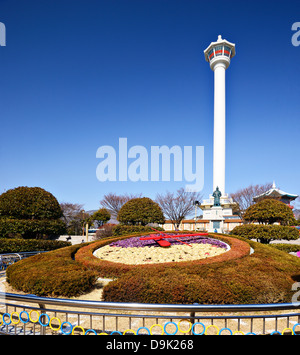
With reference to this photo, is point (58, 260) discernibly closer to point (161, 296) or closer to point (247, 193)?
point (161, 296)

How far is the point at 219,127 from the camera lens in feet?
117

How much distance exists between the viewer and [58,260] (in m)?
6.70

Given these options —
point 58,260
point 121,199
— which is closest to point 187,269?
point 58,260

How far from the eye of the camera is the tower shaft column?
35278 mm

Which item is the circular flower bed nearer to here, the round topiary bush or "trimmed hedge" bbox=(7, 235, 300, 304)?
"trimmed hedge" bbox=(7, 235, 300, 304)

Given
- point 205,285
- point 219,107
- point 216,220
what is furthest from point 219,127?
point 205,285

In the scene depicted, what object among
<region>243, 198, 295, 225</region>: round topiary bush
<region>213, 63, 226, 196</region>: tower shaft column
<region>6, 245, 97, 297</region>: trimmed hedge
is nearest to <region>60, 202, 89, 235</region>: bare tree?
<region>213, 63, 226, 196</region>: tower shaft column

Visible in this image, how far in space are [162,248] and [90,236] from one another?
44.7 feet

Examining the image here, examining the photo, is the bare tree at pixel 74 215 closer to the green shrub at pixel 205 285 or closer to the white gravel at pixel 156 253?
the white gravel at pixel 156 253

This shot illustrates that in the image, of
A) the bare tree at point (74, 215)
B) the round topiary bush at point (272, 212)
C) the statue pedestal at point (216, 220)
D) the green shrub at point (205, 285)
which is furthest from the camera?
the bare tree at point (74, 215)

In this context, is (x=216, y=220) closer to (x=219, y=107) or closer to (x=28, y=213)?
(x=28, y=213)

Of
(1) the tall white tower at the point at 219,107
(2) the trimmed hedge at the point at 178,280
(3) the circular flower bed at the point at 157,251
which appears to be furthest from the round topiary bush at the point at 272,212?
(1) the tall white tower at the point at 219,107

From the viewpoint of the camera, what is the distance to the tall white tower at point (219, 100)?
116 feet

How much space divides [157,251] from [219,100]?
33.2 m
